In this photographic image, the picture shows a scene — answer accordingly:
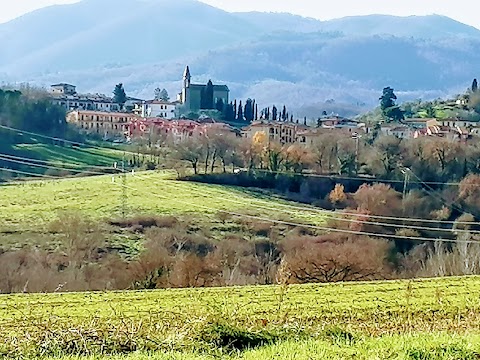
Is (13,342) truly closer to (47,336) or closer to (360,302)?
(47,336)

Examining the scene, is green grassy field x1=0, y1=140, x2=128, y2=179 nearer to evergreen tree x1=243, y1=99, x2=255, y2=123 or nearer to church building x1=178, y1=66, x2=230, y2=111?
evergreen tree x1=243, y1=99, x2=255, y2=123

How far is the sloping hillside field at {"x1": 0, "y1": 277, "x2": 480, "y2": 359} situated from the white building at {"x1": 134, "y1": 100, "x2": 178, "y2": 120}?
76.1 meters

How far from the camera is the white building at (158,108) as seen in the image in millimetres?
84494

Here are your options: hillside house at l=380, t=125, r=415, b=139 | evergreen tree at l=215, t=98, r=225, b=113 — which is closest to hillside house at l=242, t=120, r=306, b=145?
hillside house at l=380, t=125, r=415, b=139

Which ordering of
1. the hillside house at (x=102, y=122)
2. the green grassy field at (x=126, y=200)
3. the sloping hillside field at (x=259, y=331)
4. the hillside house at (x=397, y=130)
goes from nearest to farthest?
1. the sloping hillside field at (x=259, y=331)
2. the green grassy field at (x=126, y=200)
3. the hillside house at (x=397, y=130)
4. the hillside house at (x=102, y=122)

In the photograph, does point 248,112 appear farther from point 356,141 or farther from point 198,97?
point 356,141

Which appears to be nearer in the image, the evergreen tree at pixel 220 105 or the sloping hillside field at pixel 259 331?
the sloping hillside field at pixel 259 331

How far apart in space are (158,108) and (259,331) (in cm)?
8260

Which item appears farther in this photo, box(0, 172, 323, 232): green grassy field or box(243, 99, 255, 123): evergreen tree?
box(243, 99, 255, 123): evergreen tree

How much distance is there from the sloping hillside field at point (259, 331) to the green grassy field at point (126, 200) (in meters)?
23.3

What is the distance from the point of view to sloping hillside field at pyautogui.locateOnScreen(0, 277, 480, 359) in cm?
465

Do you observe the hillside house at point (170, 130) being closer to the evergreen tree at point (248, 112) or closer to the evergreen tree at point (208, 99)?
the evergreen tree at point (248, 112)

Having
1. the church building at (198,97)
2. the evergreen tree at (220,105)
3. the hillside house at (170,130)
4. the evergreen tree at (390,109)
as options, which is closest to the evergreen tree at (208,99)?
the church building at (198,97)

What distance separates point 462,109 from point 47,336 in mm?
72690
